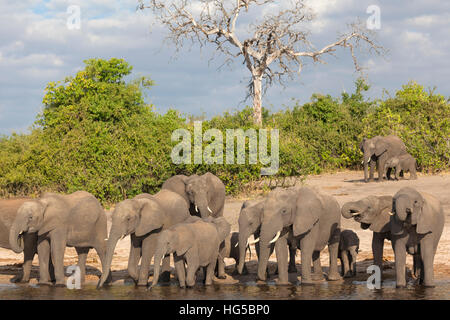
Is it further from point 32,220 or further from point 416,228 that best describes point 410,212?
point 32,220

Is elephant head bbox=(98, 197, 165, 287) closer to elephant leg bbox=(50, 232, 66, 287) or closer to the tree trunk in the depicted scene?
elephant leg bbox=(50, 232, 66, 287)

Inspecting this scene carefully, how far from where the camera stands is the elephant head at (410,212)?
425 inches

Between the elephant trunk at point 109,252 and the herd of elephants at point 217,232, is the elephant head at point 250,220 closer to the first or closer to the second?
the herd of elephants at point 217,232

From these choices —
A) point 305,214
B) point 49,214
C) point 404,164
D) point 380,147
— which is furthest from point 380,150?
point 49,214

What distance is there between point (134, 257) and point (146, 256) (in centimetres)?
25

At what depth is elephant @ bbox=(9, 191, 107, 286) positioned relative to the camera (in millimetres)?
12039

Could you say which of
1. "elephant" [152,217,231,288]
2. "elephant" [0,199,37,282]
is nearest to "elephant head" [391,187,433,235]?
"elephant" [152,217,231,288]

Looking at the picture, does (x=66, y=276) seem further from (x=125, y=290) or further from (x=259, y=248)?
(x=259, y=248)

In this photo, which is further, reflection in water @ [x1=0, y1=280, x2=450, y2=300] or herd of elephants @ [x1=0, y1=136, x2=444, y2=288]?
herd of elephants @ [x1=0, y1=136, x2=444, y2=288]

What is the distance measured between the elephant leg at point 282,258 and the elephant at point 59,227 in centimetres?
340

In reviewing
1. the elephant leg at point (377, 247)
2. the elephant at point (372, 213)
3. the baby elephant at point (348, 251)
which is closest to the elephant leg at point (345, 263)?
the baby elephant at point (348, 251)

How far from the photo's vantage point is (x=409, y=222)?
36.6 ft

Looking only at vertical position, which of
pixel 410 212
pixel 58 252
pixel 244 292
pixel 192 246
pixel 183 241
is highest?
pixel 410 212

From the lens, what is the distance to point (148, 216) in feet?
39.5
